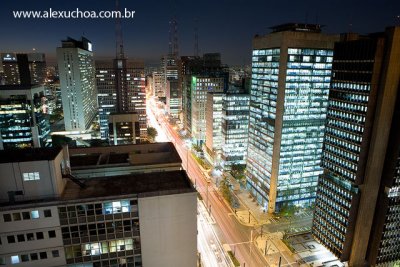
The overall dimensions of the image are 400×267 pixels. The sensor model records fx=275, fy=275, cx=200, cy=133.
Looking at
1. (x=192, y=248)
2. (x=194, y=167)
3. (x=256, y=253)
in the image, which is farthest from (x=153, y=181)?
(x=194, y=167)

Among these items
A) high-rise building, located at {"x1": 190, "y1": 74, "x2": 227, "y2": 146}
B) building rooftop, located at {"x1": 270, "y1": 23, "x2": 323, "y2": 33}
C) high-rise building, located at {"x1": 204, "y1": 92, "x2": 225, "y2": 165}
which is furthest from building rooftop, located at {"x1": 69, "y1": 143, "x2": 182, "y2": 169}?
high-rise building, located at {"x1": 190, "y1": 74, "x2": 227, "y2": 146}

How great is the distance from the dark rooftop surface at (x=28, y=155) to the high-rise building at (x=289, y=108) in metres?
70.6

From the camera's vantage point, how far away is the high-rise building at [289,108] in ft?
295

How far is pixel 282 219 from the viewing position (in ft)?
316

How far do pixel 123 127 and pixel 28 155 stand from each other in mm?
109779

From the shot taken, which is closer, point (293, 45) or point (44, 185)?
point (44, 185)

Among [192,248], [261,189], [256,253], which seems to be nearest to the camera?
[192,248]

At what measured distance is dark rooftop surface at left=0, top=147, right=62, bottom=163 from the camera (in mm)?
40281

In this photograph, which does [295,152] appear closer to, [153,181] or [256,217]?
[256,217]

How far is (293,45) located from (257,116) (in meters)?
29.1

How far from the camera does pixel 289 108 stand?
93.1 m

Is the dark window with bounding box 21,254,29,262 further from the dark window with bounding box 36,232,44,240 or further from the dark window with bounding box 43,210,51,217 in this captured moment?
the dark window with bounding box 43,210,51,217

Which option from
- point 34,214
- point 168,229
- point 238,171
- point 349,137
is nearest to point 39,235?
point 34,214

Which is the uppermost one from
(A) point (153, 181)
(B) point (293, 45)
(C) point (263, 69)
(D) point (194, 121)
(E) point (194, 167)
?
(B) point (293, 45)
